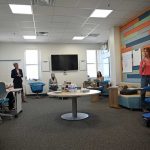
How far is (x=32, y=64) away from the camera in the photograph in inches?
388

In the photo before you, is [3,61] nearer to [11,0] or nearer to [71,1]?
[11,0]

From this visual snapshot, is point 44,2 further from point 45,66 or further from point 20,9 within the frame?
point 45,66

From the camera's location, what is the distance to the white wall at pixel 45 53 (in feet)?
31.1

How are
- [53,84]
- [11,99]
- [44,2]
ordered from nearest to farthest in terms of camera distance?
→ [44,2]
[11,99]
[53,84]

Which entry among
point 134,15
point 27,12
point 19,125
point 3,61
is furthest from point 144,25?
point 3,61

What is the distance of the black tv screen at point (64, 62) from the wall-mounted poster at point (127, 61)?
149 inches

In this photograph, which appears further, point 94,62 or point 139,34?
point 94,62

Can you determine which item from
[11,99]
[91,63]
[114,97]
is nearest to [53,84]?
[91,63]

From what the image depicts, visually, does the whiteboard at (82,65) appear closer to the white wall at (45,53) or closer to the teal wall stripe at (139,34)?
the white wall at (45,53)

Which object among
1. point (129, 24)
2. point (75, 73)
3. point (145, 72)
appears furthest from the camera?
point (75, 73)

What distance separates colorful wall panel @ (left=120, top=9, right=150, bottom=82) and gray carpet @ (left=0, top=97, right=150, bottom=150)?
200 cm

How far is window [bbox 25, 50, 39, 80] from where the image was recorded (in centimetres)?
981

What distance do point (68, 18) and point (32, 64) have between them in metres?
4.62

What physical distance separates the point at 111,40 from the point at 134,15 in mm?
1582
